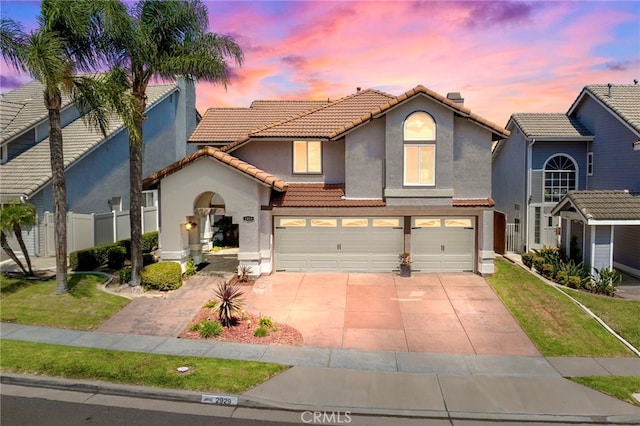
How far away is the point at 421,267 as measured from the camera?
19.3 meters

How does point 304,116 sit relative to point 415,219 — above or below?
above

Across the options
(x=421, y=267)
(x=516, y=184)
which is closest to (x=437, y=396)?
(x=421, y=267)

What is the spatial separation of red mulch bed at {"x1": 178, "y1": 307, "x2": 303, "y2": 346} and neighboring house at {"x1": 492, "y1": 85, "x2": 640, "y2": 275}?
1176 cm

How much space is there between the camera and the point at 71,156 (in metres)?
21.7

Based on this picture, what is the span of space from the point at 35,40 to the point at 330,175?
429 inches

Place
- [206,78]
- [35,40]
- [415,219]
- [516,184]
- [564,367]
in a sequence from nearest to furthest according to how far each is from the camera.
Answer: [564,367] → [35,40] → [206,78] → [415,219] → [516,184]

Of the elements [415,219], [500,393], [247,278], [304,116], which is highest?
[304,116]

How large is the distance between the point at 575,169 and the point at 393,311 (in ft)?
47.4

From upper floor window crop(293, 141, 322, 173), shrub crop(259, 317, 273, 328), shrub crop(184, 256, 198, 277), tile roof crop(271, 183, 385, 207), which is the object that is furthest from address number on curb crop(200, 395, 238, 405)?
upper floor window crop(293, 141, 322, 173)

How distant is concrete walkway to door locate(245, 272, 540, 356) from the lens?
1293 centimetres

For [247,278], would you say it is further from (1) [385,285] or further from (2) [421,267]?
(2) [421,267]

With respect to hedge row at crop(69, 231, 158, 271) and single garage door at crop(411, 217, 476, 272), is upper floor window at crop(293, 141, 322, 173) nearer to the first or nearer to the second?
single garage door at crop(411, 217, 476, 272)

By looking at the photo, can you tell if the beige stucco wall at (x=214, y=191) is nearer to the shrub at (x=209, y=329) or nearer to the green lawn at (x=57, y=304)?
the green lawn at (x=57, y=304)

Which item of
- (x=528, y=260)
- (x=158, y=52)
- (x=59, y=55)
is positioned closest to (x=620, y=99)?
(x=528, y=260)
